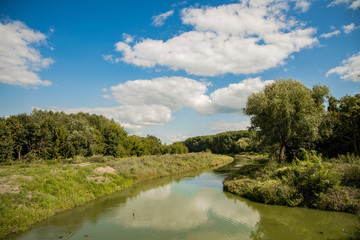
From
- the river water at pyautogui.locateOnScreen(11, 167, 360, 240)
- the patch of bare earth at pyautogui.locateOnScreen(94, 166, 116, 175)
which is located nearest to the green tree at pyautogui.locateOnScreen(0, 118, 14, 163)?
the patch of bare earth at pyautogui.locateOnScreen(94, 166, 116, 175)

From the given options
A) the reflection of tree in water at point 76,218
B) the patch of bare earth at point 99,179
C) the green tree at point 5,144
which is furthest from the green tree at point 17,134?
the reflection of tree in water at point 76,218

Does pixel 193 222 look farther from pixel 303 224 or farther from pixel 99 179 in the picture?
pixel 99 179

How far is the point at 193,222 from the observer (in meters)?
13.6

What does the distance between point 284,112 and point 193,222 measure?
1591 cm

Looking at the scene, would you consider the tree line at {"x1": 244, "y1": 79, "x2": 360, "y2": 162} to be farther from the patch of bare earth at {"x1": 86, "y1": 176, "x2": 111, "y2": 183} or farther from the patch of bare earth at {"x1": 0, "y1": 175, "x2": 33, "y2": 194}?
the patch of bare earth at {"x1": 0, "y1": 175, "x2": 33, "y2": 194}

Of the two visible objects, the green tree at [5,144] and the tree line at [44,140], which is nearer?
the green tree at [5,144]

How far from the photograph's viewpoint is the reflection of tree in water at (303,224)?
11273 millimetres

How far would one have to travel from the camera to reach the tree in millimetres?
22078

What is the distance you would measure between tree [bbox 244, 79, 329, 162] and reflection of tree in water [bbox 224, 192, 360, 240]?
1014 centimetres

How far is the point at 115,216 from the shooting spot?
Answer: 50.2 ft

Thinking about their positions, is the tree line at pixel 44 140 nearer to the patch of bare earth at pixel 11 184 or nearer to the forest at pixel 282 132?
the forest at pixel 282 132

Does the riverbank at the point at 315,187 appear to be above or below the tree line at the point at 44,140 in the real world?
below

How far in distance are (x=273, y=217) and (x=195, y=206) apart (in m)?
6.23

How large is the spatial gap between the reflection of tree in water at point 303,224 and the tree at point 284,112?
33.3 feet
